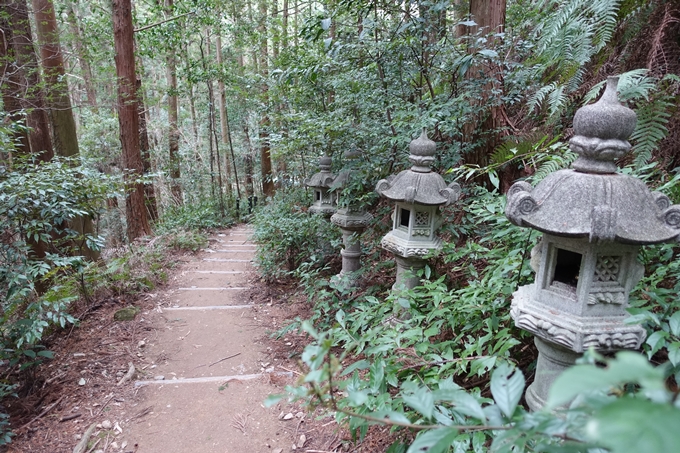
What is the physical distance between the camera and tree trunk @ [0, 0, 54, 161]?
4887 millimetres

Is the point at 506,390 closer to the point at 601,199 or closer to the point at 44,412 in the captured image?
the point at 601,199

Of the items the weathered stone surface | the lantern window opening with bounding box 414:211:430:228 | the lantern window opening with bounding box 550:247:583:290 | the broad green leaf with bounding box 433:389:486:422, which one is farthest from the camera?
the lantern window opening with bounding box 414:211:430:228

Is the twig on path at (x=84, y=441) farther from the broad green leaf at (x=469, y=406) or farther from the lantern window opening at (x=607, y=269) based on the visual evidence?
the lantern window opening at (x=607, y=269)

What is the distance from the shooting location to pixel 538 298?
1.63 meters

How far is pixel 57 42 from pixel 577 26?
23.0 ft

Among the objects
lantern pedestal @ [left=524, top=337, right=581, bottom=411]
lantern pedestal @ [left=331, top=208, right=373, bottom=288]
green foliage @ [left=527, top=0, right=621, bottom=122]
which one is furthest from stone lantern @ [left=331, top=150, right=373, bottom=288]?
lantern pedestal @ [left=524, top=337, right=581, bottom=411]

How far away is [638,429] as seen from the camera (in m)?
0.36

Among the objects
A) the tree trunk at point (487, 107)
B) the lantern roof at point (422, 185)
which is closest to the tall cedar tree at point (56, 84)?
the lantern roof at point (422, 185)

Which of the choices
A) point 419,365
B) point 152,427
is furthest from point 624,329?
point 152,427

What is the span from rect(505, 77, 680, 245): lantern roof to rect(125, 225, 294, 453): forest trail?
6.94 feet

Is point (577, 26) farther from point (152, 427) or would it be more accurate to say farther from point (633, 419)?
point (152, 427)

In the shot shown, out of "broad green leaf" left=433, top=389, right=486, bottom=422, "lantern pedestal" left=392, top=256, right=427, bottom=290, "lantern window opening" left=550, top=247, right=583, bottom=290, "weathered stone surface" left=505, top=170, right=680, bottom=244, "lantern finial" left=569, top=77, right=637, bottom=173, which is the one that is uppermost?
"lantern finial" left=569, top=77, right=637, bottom=173

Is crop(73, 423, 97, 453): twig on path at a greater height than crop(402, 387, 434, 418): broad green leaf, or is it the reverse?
crop(402, 387, 434, 418): broad green leaf

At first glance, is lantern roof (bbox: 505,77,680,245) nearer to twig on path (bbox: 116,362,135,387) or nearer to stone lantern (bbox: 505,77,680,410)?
stone lantern (bbox: 505,77,680,410)
